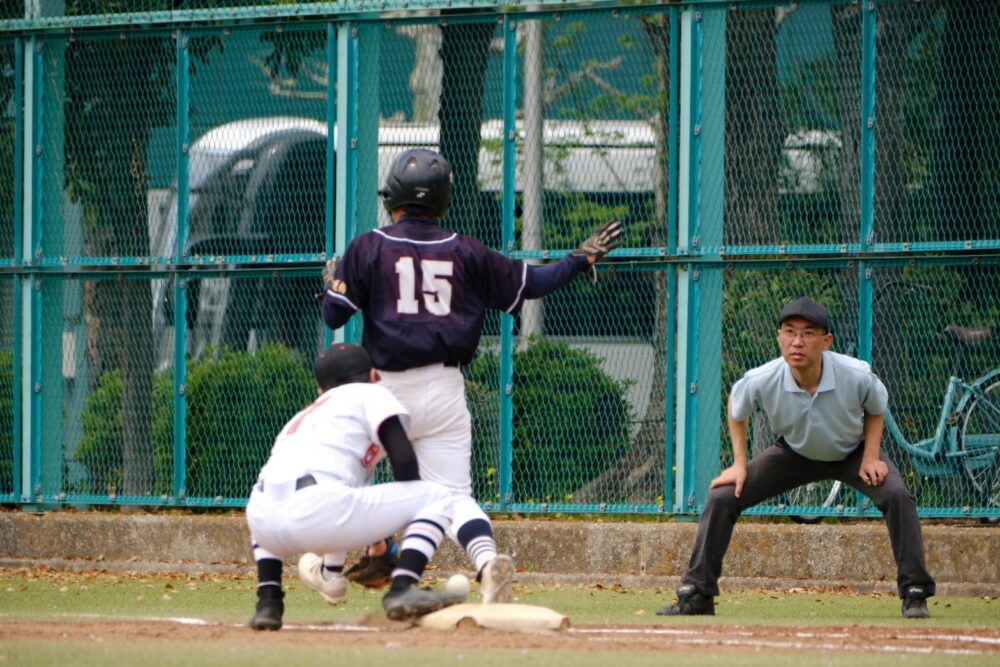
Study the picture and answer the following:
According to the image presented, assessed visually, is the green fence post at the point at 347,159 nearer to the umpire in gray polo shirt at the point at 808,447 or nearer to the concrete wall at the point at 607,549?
the concrete wall at the point at 607,549

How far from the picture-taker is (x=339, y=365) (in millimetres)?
7488

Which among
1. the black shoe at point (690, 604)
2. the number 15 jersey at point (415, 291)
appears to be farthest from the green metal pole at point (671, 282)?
the number 15 jersey at point (415, 291)

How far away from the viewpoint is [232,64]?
11656 mm

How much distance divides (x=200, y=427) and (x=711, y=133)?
3718 millimetres

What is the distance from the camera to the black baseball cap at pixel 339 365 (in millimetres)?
7484

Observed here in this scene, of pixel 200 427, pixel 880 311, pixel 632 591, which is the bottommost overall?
pixel 632 591

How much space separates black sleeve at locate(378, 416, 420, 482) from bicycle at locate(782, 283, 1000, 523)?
407 centimetres

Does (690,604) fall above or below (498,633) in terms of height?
below

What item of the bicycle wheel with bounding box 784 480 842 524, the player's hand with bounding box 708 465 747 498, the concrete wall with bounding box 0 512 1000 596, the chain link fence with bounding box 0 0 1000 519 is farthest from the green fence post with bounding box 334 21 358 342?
the player's hand with bounding box 708 465 747 498

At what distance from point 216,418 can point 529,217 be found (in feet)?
7.89

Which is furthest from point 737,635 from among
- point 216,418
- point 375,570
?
point 216,418

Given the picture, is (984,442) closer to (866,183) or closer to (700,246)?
(866,183)

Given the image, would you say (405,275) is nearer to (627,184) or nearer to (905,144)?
(627,184)

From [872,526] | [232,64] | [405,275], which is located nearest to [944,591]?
[872,526]
